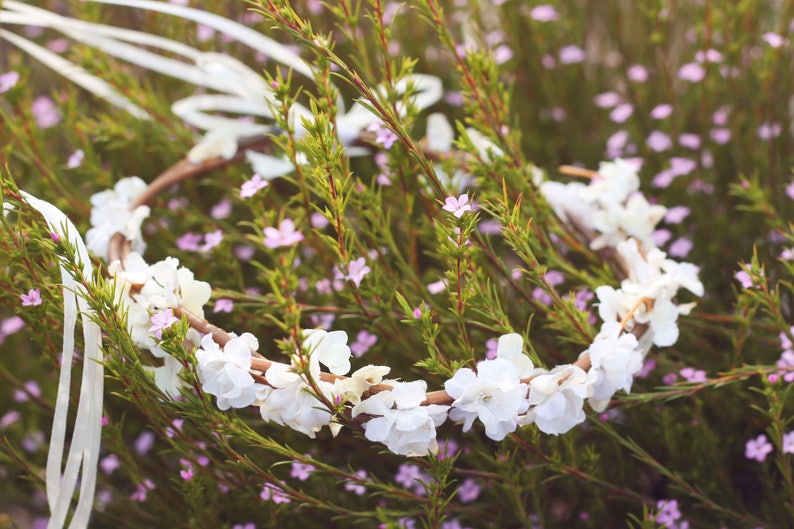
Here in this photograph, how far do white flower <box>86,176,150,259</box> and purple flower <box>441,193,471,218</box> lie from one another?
0.39m

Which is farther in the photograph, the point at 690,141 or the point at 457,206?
the point at 690,141

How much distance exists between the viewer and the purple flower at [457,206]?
2.04 ft

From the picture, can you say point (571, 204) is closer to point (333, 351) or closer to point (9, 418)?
point (333, 351)

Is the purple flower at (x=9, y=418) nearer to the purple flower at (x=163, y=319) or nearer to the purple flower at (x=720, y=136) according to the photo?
the purple flower at (x=163, y=319)

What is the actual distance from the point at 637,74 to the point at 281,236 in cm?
75

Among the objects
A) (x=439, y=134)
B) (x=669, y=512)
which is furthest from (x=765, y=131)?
(x=669, y=512)

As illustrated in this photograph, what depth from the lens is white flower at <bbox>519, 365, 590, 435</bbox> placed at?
0.64m

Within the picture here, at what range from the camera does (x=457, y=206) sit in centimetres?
64

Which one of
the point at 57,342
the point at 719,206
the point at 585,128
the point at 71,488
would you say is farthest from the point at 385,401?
the point at 585,128

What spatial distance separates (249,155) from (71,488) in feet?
1.80

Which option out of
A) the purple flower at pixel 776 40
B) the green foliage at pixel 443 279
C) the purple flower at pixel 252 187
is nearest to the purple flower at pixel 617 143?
the green foliage at pixel 443 279

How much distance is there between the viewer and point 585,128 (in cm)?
141

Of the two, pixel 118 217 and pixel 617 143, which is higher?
pixel 617 143

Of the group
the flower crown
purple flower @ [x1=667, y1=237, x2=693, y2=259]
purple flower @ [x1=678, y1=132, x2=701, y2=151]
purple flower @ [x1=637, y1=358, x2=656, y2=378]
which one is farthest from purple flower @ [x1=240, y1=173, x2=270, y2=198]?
purple flower @ [x1=678, y1=132, x2=701, y2=151]
